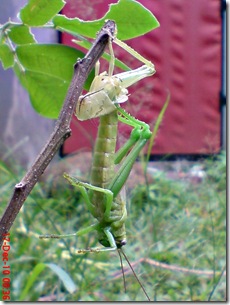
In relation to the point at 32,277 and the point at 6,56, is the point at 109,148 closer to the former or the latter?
the point at 6,56

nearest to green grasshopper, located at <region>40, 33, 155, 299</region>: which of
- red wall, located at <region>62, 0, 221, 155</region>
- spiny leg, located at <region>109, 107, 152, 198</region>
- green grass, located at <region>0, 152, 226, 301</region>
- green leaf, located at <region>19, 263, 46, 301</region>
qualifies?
spiny leg, located at <region>109, 107, 152, 198</region>

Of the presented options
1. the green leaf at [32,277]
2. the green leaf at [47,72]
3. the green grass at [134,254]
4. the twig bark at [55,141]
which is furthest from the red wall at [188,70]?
the twig bark at [55,141]

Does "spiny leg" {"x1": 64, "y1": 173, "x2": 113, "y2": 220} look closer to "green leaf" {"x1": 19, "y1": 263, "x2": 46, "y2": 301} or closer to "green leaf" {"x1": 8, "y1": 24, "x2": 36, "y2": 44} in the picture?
"green leaf" {"x1": 8, "y1": 24, "x2": 36, "y2": 44}

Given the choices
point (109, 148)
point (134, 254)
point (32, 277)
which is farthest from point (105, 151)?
point (134, 254)

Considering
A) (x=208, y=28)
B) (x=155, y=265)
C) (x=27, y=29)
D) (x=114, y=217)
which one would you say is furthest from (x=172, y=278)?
(x=208, y=28)

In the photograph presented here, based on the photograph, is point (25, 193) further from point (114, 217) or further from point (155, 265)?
point (155, 265)
